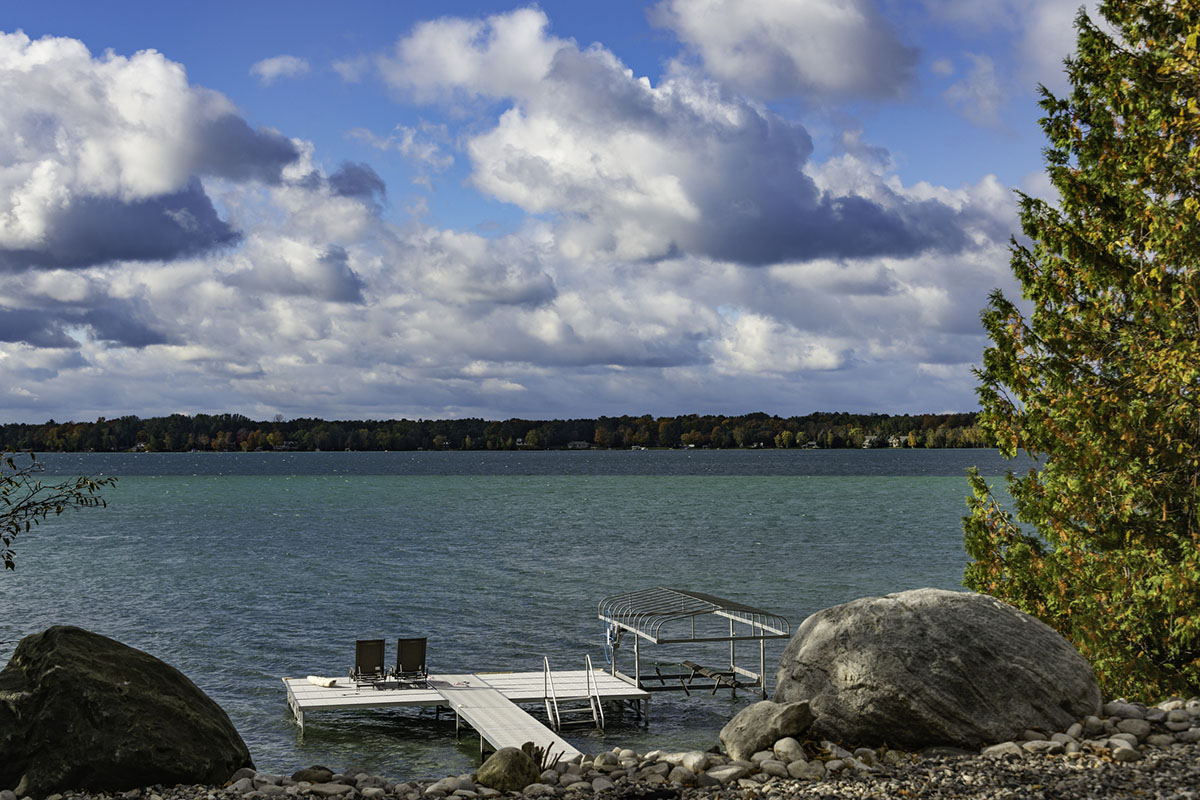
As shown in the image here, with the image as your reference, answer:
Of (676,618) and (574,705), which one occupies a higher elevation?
(676,618)

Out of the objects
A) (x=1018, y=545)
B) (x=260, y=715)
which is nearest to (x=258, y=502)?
(x=260, y=715)

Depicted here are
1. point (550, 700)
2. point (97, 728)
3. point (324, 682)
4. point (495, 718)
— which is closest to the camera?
point (97, 728)

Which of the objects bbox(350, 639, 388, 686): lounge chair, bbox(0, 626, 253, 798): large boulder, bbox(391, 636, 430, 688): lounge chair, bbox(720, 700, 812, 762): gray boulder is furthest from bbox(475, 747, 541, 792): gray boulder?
bbox(350, 639, 388, 686): lounge chair

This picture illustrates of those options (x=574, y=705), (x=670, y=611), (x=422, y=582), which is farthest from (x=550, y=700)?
(x=422, y=582)

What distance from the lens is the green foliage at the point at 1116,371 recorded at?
1134cm

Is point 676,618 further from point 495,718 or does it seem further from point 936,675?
point 936,675

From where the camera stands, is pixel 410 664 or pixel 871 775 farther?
pixel 410 664

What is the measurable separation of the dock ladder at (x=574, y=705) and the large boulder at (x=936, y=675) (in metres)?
8.17

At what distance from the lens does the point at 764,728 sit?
9.21 metres

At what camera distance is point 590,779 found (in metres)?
8.66

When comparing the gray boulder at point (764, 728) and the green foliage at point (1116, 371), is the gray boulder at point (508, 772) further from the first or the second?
the green foliage at point (1116, 371)

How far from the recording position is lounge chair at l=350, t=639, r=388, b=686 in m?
18.7

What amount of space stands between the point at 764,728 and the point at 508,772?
239cm

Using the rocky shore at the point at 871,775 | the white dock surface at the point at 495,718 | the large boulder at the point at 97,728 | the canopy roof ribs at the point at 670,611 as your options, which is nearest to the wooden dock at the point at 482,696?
the white dock surface at the point at 495,718
